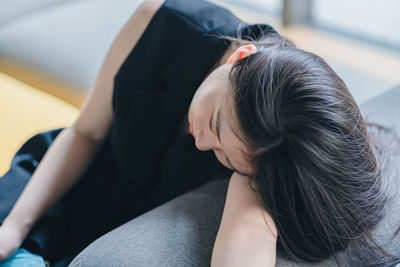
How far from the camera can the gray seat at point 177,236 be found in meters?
0.78

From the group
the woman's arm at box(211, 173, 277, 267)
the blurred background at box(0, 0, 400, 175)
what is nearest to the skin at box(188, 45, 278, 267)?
the woman's arm at box(211, 173, 277, 267)

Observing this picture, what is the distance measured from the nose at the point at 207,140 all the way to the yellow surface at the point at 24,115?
646 millimetres

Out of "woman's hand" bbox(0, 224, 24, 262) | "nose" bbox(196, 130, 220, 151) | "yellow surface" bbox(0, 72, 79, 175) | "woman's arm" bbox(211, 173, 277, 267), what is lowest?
"woman's hand" bbox(0, 224, 24, 262)

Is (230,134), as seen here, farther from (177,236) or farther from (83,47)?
(83,47)

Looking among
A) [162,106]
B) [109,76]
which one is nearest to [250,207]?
[162,106]

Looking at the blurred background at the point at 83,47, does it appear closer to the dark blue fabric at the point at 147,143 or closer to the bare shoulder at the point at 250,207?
the dark blue fabric at the point at 147,143

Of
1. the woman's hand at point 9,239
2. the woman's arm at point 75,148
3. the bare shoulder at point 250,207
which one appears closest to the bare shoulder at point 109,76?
the woman's arm at point 75,148

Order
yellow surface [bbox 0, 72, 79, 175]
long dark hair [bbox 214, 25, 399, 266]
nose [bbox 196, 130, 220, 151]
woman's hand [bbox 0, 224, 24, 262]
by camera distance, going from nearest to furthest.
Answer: long dark hair [bbox 214, 25, 399, 266]
nose [bbox 196, 130, 220, 151]
woman's hand [bbox 0, 224, 24, 262]
yellow surface [bbox 0, 72, 79, 175]

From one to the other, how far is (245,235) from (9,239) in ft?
1.65

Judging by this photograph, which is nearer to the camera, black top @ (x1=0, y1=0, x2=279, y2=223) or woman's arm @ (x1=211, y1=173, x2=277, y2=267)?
woman's arm @ (x1=211, y1=173, x2=277, y2=267)

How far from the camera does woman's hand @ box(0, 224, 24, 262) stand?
94 cm

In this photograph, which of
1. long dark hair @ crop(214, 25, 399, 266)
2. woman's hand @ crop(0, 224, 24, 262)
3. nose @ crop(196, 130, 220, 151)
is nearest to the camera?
long dark hair @ crop(214, 25, 399, 266)

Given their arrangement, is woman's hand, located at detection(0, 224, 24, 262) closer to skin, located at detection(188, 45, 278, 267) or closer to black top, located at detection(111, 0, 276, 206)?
black top, located at detection(111, 0, 276, 206)

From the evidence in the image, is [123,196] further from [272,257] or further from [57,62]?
[57,62]
